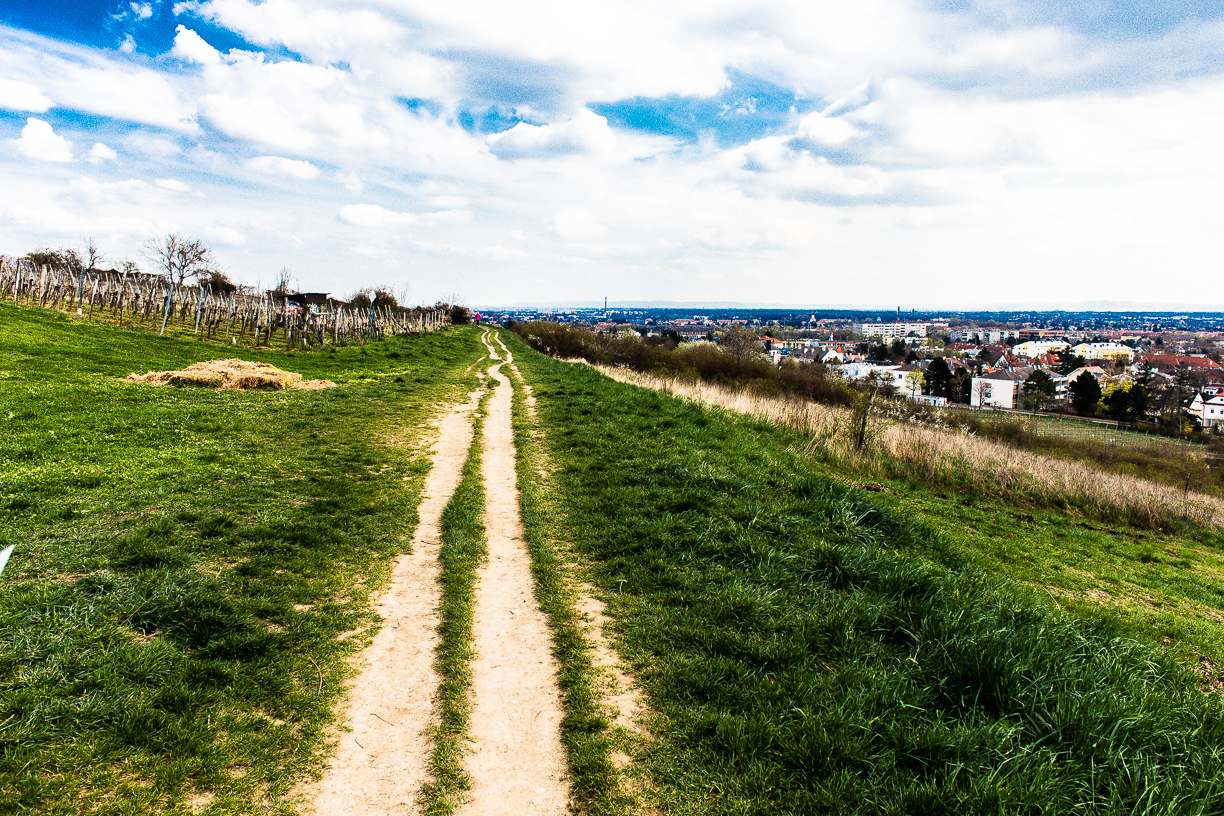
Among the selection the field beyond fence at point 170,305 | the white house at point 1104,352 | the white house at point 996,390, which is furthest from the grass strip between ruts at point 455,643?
the white house at point 1104,352

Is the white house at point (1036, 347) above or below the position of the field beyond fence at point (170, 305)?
above

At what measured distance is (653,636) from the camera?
427cm

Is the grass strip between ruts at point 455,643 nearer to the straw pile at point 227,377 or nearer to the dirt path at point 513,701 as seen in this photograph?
the dirt path at point 513,701

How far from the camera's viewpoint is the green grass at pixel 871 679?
2.76m

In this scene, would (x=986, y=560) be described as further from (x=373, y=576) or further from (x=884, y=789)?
(x=373, y=576)

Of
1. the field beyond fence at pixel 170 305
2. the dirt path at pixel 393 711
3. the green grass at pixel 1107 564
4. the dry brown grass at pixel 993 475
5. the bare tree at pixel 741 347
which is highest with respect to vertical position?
the bare tree at pixel 741 347

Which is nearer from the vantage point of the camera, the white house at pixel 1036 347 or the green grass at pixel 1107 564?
the green grass at pixel 1107 564

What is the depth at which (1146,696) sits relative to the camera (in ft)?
10.8

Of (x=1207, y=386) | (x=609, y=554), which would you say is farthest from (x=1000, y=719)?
(x=1207, y=386)

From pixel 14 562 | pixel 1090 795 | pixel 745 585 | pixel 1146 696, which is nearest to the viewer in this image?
pixel 1090 795

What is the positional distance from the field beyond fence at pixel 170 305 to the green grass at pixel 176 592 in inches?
977

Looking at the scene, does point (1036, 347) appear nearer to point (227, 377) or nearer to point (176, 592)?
point (227, 377)

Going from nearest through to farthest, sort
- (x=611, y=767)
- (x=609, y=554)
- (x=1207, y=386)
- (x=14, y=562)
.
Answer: (x=611, y=767) → (x=14, y=562) → (x=609, y=554) → (x=1207, y=386)

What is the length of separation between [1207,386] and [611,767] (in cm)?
11056
